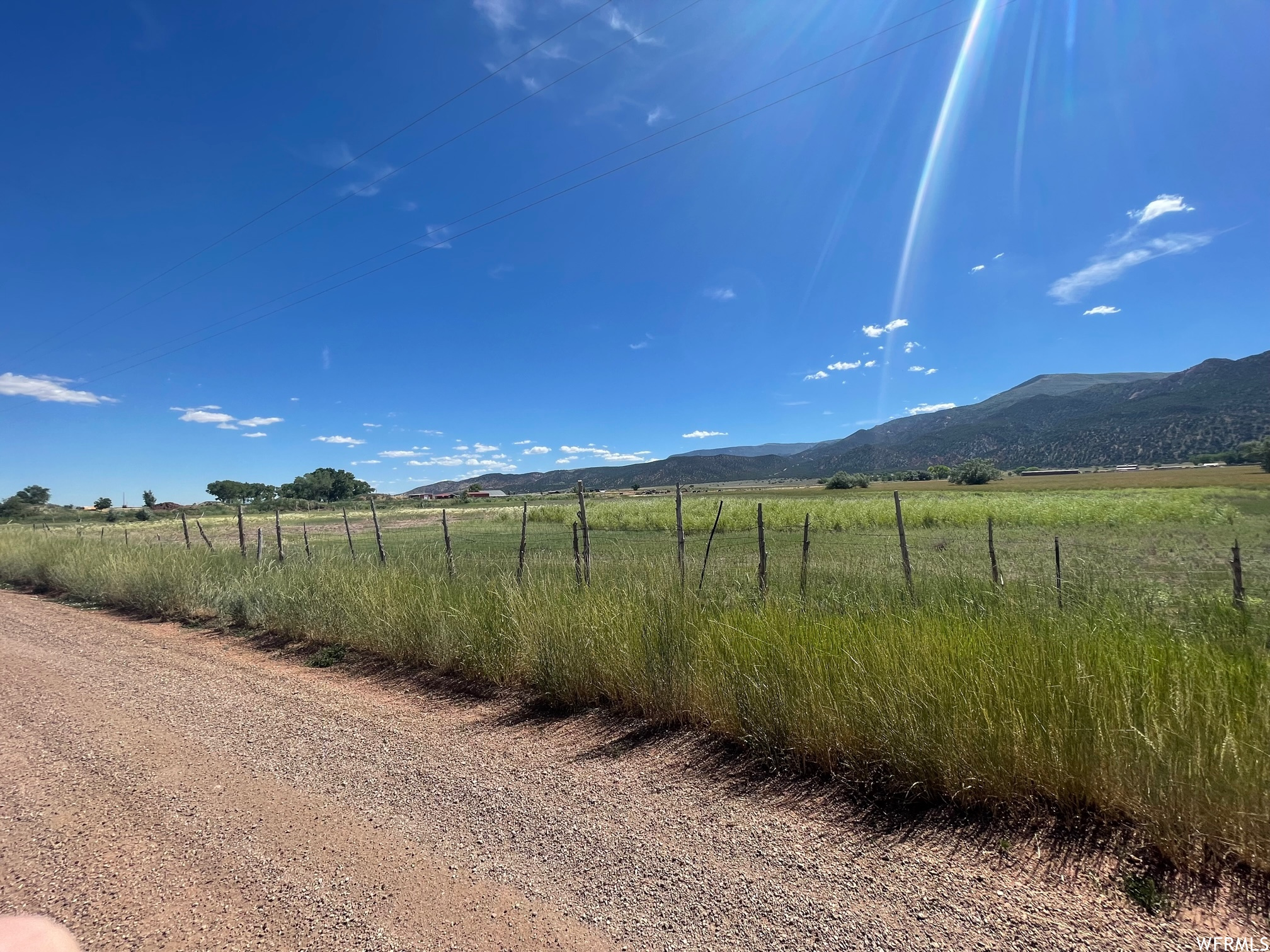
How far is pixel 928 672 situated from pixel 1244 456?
89676 mm

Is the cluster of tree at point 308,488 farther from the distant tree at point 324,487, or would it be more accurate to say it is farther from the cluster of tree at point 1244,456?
the cluster of tree at point 1244,456

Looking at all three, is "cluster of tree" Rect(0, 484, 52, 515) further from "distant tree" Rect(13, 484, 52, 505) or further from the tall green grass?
the tall green grass

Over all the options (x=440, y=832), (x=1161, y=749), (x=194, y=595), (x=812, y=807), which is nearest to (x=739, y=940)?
(x=812, y=807)

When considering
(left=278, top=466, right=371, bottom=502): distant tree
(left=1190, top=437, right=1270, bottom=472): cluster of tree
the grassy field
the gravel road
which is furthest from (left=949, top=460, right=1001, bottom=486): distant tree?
(left=278, top=466, right=371, bottom=502): distant tree

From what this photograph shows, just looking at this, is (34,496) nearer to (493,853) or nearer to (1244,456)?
(493,853)

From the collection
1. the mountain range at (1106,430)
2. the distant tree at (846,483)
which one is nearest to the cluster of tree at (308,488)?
the mountain range at (1106,430)

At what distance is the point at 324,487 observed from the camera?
126m

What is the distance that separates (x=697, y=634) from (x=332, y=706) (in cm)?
392

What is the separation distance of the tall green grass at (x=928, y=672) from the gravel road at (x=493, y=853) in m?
0.37

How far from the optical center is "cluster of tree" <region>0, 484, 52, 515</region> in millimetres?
66938

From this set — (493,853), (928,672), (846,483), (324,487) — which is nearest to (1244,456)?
(846,483)

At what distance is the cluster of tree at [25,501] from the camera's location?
66938 mm

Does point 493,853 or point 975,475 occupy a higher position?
point 493,853

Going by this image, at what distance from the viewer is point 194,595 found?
34.7 feet
